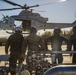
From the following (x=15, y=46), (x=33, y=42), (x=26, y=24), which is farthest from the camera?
(x=26, y=24)

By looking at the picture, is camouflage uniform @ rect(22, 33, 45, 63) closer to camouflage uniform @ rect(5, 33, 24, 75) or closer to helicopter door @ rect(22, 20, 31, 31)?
camouflage uniform @ rect(5, 33, 24, 75)

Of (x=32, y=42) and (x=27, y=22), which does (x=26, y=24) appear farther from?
(x=32, y=42)

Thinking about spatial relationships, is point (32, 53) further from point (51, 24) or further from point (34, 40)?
point (51, 24)

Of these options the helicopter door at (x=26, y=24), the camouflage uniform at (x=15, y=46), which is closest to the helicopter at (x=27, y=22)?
the helicopter door at (x=26, y=24)

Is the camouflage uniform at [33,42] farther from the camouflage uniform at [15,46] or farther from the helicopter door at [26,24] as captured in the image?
the helicopter door at [26,24]

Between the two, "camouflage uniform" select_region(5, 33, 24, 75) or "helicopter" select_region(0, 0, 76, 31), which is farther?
"helicopter" select_region(0, 0, 76, 31)

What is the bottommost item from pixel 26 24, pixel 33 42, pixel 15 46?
pixel 15 46

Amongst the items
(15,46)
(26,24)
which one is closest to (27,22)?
(26,24)

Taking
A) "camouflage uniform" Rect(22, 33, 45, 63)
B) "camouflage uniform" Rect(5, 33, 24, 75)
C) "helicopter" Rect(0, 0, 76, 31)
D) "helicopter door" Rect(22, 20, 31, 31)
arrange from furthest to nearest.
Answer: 1. "helicopter" Rect(0, 0, 76, 31)
2. "helicopter door" Rect(22, 20, 31, 31)
3. "camouflage uniform" Rect(5, 33, 24, 75)
4. "camouflage uniform" Rect(22, 33, 45, 63)

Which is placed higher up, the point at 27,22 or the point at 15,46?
the point at 27,22

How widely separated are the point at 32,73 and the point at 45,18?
35.9m

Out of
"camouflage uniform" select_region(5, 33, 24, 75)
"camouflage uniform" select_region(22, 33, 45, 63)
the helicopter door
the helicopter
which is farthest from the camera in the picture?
the helicopter

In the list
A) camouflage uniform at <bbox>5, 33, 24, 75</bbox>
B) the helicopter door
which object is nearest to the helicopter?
the helicopter door

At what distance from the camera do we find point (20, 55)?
7934 mm
